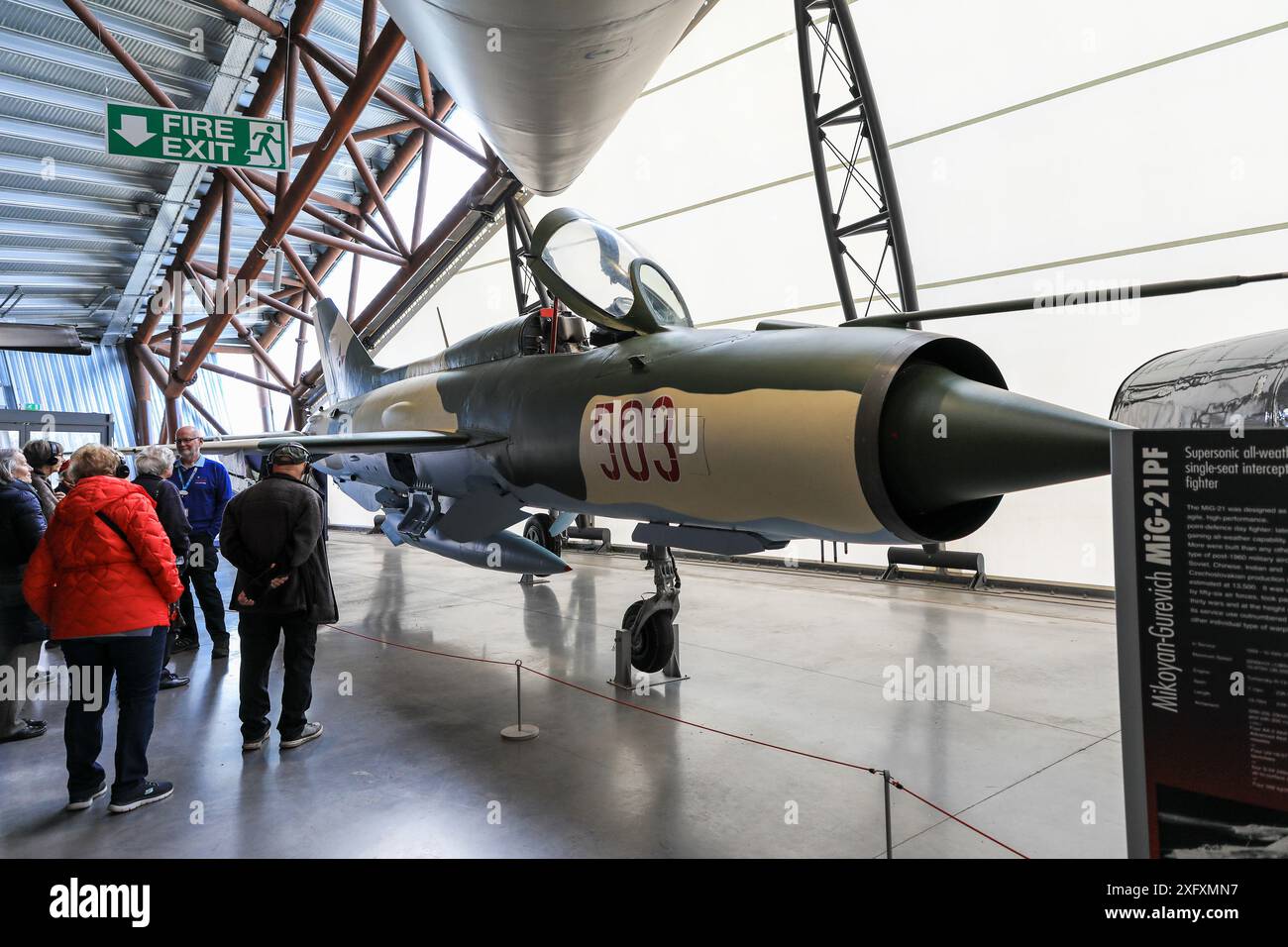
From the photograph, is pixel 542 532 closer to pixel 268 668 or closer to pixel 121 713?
pixel 268 668

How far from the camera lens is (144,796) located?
378 centimetres

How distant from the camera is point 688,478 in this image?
3.71 m

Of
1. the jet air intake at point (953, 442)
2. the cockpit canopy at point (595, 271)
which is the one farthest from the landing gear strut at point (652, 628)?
the jet air intake at point (953, 442)

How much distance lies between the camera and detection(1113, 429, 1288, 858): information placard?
1.88 metres

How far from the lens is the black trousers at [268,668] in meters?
4.46

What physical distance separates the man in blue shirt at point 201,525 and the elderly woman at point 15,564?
82.8 inches

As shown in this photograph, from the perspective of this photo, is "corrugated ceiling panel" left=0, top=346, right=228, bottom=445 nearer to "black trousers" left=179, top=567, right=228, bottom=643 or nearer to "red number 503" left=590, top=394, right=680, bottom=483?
"black trousers" left=179, top=567, right=228, bottom=643

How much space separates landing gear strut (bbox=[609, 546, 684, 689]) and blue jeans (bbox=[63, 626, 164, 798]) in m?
2.91

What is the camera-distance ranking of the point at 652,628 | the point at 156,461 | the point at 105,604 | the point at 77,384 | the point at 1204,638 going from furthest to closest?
1. the point at 77,384
2. the point at 652,628
3. the point at 156,461
4. the point at 105,604
5. the point at 1204,638

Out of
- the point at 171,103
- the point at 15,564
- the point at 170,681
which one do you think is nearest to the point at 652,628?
the point at 170,681

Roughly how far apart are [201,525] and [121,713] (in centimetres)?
371

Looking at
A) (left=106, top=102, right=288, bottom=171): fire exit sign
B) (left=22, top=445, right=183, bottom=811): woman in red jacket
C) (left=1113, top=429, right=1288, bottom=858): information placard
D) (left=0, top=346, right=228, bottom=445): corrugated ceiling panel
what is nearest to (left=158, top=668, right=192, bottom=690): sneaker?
(left=22, top=445, right=183, bottom=811): woman in red jacket
